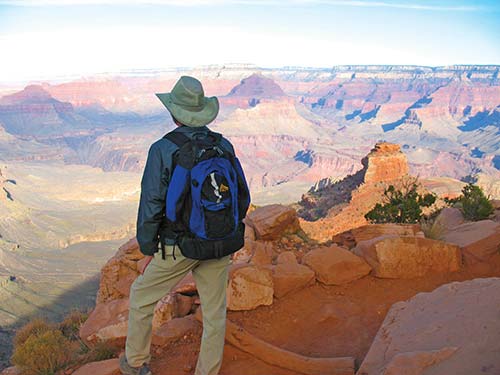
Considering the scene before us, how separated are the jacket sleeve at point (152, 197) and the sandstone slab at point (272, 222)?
4.14 metres

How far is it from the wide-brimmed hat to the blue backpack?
0.10 m

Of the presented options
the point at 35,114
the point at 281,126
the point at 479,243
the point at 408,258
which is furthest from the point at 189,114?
the point at 35,114

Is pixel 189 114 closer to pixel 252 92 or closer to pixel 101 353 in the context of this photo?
pixel 101 353

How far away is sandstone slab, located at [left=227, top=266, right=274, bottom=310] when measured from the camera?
4.17 m

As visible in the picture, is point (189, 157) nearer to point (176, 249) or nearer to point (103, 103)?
point (176, 249)

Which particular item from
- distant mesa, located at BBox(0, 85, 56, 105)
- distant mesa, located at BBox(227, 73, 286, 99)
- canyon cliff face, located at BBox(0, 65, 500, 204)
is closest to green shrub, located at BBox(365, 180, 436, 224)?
canyon cliff face, located at BBox(0, 65, 500, 204)

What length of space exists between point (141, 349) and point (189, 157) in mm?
1417

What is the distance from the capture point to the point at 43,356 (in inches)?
159

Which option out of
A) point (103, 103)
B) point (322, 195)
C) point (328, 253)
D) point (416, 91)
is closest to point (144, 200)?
point (328, 253)

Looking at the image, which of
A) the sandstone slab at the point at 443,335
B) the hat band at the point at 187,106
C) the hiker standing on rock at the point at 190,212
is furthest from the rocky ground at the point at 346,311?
the hat band at the point at 187,106

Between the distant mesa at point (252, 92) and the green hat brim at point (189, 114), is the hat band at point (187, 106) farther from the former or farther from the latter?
the distant mesa at point (252, 92)

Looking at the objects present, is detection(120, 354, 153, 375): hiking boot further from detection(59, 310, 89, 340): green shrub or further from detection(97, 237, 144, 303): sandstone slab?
detection(97, 237, 144, 303): sandstone slab

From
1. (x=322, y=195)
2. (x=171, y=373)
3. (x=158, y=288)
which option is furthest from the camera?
(x=322, y=195)

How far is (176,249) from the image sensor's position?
2678 mm
